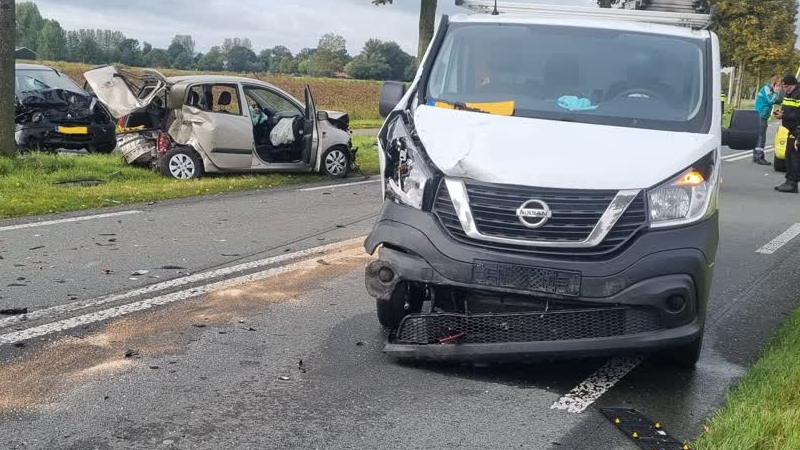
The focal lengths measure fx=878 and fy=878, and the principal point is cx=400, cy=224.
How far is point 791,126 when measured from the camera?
47.0 ft

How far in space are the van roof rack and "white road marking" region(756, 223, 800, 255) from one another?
10.8 ft

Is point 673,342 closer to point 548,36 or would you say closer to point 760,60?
point 548,36

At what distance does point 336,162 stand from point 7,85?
5129 mm

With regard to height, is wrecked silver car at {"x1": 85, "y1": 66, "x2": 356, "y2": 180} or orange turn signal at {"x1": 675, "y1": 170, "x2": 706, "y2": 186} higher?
orange turn signal at {"x1": 675, "y1": 170, "x2": 706, "y2": 186}

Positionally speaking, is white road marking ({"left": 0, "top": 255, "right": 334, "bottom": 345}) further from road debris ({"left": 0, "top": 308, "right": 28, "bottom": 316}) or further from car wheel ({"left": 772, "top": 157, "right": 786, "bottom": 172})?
car wheel ({"left": 772, "top": 157, "right": 786, "bottom": 172})

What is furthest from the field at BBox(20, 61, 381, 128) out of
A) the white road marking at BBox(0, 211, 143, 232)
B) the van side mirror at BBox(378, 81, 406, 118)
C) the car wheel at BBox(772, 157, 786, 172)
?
the van side mirror at BBox(378, 81, 406, 118)

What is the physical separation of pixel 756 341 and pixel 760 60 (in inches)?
1857

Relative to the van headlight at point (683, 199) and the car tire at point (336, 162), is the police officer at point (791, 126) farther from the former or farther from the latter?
the van headlight at point (683, 199)

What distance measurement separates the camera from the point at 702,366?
5281 mm

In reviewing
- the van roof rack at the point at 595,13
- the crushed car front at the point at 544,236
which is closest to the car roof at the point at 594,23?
the van roof rack at the point at 595,13

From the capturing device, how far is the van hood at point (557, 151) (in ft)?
15.1

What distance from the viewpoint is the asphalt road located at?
4027 mm

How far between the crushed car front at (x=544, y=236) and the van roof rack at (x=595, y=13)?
5.54 feet

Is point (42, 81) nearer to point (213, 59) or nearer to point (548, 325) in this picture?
point (548, 325)
